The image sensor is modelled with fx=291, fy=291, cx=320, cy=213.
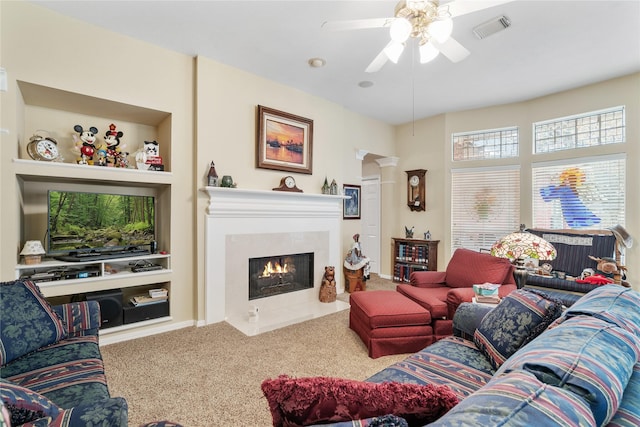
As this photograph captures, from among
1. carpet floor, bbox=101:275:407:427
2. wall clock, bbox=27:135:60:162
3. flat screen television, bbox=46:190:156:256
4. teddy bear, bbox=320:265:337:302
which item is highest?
wall clock, bbox=27:135:60:162

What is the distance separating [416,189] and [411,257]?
1.24 meters

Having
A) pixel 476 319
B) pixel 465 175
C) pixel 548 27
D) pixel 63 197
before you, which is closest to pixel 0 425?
pixel 476 319

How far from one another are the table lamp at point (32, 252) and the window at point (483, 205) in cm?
525

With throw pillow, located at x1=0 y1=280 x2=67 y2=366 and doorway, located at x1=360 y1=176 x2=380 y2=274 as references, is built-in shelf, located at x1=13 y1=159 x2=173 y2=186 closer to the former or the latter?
throw pillow, located at x1=0 y1=280 x2=67 y2=366

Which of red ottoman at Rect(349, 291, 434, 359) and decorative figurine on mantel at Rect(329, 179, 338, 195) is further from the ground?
decorative figurine on mantel at Rect(329, 179, 338, 195)

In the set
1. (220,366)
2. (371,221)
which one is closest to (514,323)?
(220,366)

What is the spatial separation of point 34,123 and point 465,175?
18.3 feet

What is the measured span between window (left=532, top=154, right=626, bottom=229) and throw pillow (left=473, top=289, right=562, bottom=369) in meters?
3.16

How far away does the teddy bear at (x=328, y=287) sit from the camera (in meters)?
4.05

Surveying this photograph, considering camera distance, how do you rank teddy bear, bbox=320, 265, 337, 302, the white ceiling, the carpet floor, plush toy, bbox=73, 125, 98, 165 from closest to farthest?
the carpet floor → the white ceiling → plush toy, bbox=73, 125, 98, 165 → teddy bear, bbox=320, 265, 337, 302

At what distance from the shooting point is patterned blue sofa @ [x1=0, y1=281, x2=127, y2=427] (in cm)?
84

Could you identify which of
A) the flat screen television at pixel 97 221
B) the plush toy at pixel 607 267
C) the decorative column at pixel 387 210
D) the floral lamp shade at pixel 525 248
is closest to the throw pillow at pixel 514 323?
the floral lamp shade at pixel 525 248

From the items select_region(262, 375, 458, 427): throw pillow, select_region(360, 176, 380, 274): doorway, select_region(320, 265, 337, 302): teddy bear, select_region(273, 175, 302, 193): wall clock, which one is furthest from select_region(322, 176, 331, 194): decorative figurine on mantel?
select_region(262, 375, 458, 427): throw pillow

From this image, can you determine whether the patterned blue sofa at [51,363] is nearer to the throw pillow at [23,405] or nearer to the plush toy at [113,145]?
the throw pillow at [23,405]
